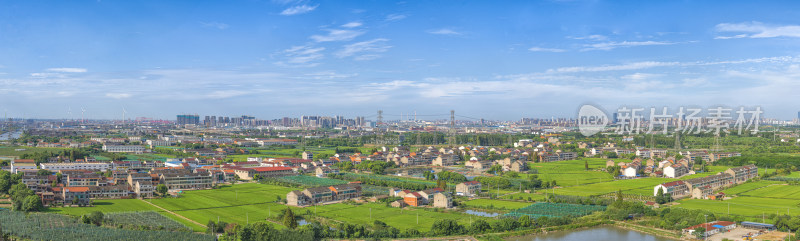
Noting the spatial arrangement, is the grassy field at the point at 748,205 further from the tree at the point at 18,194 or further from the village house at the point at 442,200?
the tree at the point at 18,194

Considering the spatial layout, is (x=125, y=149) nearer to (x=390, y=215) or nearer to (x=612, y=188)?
(x=390, y=215)

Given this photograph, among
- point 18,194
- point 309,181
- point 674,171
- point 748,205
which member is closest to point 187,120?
point 309,181

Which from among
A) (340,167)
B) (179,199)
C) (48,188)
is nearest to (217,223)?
(179,199)

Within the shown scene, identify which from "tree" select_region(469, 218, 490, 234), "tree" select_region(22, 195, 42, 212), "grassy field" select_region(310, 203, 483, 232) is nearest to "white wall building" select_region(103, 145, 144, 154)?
"tree" select_region(22, 195, 42, 212)

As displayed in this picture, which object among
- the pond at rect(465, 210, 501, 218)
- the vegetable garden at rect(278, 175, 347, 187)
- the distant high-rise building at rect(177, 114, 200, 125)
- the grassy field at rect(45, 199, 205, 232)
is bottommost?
the grassy field at rect(45, 199, 205, 232)

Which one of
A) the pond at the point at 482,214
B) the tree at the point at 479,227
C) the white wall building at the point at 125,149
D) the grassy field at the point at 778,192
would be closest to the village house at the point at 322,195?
the pond at the point at 482,214

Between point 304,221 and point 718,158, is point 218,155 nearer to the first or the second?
point 304,221

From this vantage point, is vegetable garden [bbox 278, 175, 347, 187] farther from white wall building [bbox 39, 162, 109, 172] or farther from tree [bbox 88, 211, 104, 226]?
white wall building [bbox 39, 162, 109, 172]
